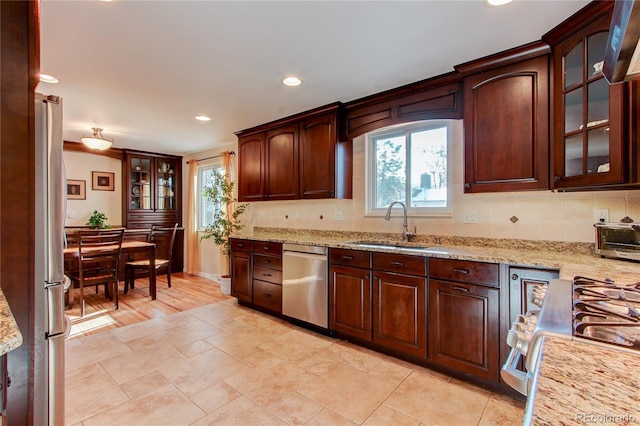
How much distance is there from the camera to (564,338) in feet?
2.32

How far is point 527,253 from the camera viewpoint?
83.9 inches

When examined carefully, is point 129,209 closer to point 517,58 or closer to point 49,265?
point 49,265

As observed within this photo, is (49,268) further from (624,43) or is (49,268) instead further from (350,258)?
(624,43)

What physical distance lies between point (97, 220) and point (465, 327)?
18.5 feet

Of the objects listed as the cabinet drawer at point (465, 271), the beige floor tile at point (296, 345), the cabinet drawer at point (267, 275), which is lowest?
the beige floor tile at point (296, 345)

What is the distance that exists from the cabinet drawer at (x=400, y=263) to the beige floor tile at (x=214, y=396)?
136 centimetres

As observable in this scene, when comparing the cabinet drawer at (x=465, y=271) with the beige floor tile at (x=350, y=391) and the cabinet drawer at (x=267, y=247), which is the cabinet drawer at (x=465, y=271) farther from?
the cabinet drawer at (x=267, y=247)

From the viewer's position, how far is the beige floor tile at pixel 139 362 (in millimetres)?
2227

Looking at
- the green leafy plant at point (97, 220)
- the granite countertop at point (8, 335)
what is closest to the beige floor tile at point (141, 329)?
the granite countertop at point (8, 335)

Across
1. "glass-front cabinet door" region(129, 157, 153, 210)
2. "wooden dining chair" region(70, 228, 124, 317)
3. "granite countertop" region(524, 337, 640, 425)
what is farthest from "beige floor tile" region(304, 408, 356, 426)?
"glass-front cabinet door" region(129, 157, 153, 210)

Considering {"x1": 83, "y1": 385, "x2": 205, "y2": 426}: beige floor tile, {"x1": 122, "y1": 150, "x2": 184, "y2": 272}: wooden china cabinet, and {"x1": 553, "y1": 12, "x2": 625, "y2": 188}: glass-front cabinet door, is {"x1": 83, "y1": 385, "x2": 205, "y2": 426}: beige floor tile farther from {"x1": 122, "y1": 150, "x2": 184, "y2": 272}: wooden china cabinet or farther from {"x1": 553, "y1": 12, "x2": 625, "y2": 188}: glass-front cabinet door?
{"x1": 122, "y1": 150, "x2": 184, "y2": 272}: wooden china cabinet

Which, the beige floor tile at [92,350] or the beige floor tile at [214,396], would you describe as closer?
the beige floor tile at [214,396]

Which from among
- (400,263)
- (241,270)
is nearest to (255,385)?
(400,263)

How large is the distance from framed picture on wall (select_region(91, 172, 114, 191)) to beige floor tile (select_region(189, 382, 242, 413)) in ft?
15.7
